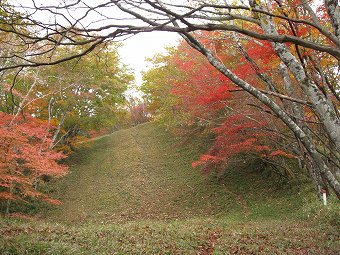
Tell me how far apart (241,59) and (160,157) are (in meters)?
10.7

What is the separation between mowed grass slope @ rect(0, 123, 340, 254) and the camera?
258 inches

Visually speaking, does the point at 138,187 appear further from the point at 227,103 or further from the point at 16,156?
the point at 227,103

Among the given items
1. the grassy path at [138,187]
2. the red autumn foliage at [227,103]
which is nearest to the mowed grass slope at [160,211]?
the grassy path at [138,187]

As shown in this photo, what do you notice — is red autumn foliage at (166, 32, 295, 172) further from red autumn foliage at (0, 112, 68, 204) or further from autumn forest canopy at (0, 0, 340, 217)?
red autumn foliage at (0, 112, 68, 204)

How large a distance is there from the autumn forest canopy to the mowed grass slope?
128 cm

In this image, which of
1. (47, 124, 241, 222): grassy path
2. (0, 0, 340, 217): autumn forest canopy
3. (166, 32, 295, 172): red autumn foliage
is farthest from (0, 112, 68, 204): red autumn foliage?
(166, 32, 295, 172): red autumn foliage

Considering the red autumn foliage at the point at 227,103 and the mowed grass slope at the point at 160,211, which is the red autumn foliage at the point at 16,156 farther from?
the red autumn foliage at the point at 227,103

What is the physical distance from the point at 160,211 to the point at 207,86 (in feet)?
20.5

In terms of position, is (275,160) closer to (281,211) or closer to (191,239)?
(281,211)

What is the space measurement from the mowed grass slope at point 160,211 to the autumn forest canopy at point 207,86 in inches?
50.4

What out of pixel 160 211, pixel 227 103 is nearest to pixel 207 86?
pixel 227 103

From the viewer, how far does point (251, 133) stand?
12180 millimetres

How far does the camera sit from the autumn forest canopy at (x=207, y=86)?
121 inches

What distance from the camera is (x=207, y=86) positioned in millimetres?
11984
